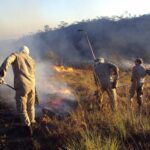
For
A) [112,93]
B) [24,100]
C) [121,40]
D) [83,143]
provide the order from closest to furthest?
[83,143]
[24,100]
[112,93]
[121,40]

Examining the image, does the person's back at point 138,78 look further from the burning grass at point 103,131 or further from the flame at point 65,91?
the burning grass at point 103,131

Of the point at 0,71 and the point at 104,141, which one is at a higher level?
the point at 0,71

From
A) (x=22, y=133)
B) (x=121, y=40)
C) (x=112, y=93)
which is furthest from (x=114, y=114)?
(x=121, y=40)

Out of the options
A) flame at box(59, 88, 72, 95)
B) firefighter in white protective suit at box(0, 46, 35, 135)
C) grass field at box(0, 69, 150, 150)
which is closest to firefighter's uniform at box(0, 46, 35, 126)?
firefighter in white protective suit at box(0, 46, 35, 135)

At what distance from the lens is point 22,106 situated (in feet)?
32.4

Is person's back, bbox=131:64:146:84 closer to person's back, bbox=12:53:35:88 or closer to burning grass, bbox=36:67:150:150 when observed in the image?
burning grass, bbox=36:67:150:150

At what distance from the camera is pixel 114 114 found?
8828 millimetres

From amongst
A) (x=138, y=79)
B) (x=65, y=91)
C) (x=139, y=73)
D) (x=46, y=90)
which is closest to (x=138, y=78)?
(x=138, y=79)

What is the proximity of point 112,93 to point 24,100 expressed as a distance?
10.1 feet

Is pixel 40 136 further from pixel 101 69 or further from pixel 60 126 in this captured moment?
pixel 101 69

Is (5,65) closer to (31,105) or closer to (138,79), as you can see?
(31,105)

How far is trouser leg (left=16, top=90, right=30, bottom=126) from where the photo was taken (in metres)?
9.78

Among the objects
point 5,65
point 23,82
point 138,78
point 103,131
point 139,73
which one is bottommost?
point 103,131

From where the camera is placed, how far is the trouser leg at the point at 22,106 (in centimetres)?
978
